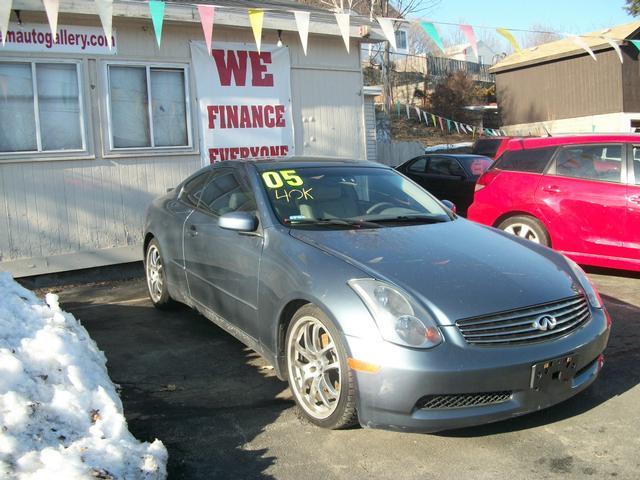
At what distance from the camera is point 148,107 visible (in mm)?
8164

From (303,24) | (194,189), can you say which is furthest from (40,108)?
(303,24)

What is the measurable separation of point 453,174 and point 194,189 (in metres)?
8.32

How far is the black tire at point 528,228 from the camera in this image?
289 inches

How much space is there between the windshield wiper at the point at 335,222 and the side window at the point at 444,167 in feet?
28.9

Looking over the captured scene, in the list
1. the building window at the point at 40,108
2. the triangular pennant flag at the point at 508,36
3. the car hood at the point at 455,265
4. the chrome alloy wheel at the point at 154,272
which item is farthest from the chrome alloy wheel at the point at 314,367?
the triangular pennant flag at the point at 508,36

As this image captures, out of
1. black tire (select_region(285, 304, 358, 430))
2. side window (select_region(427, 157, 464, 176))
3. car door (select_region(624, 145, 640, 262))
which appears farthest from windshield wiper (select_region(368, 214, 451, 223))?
side window (select_region(427, 157, 464, 176))

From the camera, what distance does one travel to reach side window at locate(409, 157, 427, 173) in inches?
548

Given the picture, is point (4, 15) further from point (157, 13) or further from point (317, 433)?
point (317, 433)

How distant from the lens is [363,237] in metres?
4.01

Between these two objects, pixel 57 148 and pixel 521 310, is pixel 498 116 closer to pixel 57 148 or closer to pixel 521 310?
pixel 57 148

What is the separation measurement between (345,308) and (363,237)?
32.6 inches

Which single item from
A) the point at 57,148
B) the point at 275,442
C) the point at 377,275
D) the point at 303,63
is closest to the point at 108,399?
the point at 275,442

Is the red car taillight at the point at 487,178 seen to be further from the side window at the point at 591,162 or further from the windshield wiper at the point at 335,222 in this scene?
the windshield wiper at the point at 335,222

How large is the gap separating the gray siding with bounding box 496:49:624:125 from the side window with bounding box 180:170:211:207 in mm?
25503
